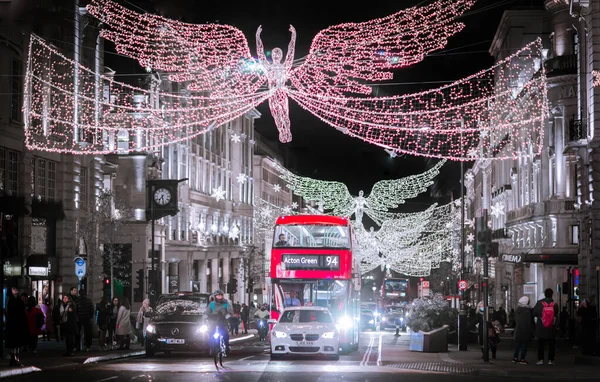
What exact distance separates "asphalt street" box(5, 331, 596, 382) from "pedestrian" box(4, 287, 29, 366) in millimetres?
827

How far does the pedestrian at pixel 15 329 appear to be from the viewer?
22031 millimetres

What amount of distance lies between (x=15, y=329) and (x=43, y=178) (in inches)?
704

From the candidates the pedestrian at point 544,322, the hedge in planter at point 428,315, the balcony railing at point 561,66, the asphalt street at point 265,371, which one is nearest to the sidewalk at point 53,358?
the asphalt street at point 265,371

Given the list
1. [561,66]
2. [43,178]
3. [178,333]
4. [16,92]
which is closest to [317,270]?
[178,333]

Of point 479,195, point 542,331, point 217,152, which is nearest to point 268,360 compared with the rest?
point 542,331

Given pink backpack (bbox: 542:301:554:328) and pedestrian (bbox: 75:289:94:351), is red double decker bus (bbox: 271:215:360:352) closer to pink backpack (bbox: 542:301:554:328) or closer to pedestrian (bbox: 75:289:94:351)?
pedestrian (bbox: 75:289:94:351)

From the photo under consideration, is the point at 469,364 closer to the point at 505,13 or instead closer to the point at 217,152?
the point at 505,13

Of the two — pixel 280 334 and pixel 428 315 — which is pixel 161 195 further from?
pixel 280 334

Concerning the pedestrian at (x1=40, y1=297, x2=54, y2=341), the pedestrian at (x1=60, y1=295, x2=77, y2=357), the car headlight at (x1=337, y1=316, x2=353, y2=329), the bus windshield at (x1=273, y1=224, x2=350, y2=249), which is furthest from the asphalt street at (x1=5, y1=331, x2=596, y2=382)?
the pedestrian at (x1=40, y1=297, x2=54, y2=341)

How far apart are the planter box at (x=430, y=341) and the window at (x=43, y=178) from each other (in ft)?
50.7

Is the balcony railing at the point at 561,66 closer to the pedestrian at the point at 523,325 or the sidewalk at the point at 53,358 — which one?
the pedestrian at the point at 523,325

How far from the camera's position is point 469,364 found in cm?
2572

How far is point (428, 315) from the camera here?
35000 mm

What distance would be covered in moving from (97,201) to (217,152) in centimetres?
3583
